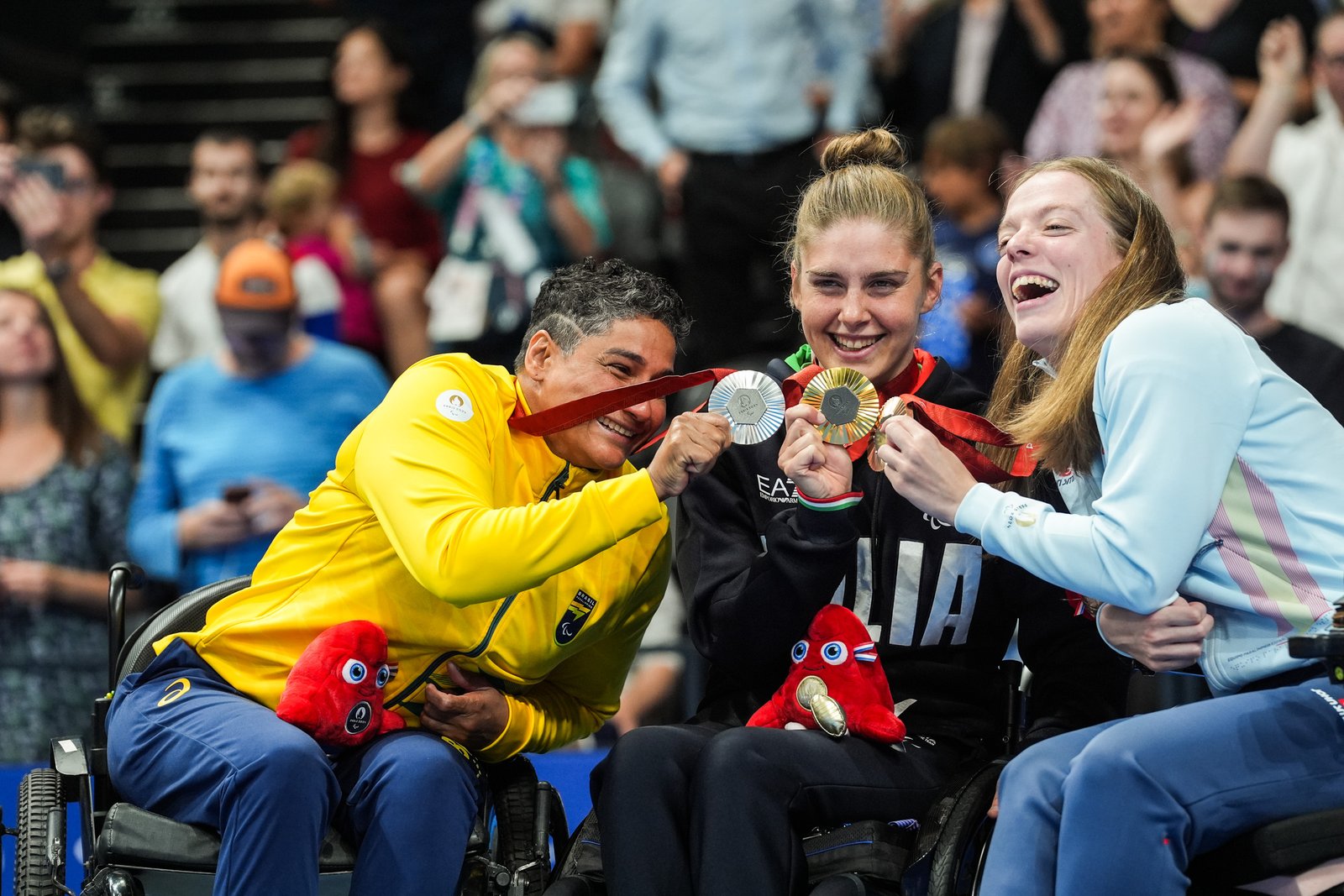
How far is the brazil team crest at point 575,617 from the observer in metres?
3.06

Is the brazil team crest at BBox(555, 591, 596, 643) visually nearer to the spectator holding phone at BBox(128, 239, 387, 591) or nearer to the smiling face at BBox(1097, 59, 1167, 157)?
the spectator holding phone at BBox(128, 239, 387, 591)

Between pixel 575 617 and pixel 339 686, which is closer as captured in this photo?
pixel 339 686

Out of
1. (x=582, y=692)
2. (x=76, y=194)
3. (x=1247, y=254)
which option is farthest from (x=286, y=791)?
(x=76, y=194)

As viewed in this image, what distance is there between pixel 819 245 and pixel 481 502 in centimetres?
79

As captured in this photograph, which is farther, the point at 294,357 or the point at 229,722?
the point at 294,357

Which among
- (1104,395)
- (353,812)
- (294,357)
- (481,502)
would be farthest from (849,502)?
(294,357)

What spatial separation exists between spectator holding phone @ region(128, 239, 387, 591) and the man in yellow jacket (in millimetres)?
2019

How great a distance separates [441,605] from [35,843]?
81cm

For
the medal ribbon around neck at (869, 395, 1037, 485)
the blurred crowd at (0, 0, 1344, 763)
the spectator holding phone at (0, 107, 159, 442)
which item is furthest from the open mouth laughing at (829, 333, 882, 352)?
the spectator holding phone at (0, 107, 159, 442)

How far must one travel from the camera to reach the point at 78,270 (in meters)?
6.00

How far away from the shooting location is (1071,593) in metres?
2.97

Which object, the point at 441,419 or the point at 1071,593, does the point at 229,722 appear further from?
the point at 1071,593

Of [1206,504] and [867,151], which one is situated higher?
[867,151]

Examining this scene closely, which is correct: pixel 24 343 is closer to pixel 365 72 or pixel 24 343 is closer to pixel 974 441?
pixel 365 72
